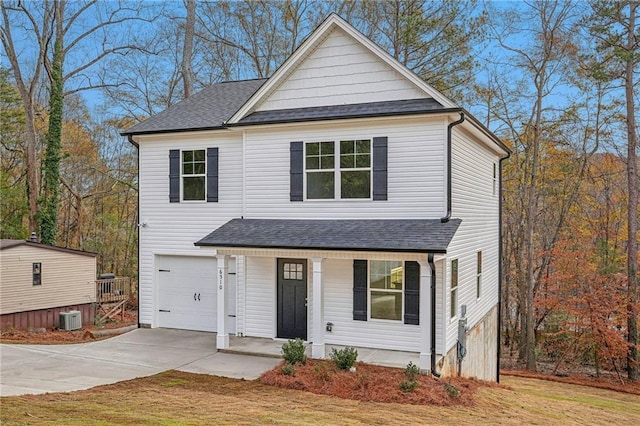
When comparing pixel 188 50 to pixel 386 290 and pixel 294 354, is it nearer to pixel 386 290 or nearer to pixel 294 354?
pixel 386 290

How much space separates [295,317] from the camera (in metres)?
12.2

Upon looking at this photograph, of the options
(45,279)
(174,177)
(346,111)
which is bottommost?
(45,279)

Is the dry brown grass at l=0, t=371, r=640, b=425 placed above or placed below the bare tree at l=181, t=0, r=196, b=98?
below

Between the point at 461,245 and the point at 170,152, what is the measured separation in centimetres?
814

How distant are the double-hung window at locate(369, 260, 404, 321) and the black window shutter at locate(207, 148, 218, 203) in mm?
4744

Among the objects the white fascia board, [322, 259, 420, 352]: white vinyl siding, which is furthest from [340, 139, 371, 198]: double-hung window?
the white fascia board

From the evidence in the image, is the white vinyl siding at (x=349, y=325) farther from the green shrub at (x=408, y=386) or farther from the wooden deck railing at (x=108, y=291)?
the wooden deck railing at (x=108, y=291)

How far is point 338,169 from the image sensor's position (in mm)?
11812

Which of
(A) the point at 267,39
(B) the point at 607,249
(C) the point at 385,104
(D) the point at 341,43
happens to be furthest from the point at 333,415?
(A) the point at 267,39

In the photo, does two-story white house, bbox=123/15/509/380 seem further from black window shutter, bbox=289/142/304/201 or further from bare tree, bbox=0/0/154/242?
bare tree, bbox=0/0/154/242

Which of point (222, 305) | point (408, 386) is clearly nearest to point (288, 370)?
point (408, 386)

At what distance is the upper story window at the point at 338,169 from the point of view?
38.0 feet

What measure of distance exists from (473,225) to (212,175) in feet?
23.5

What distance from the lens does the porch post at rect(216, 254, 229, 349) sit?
11.6m
